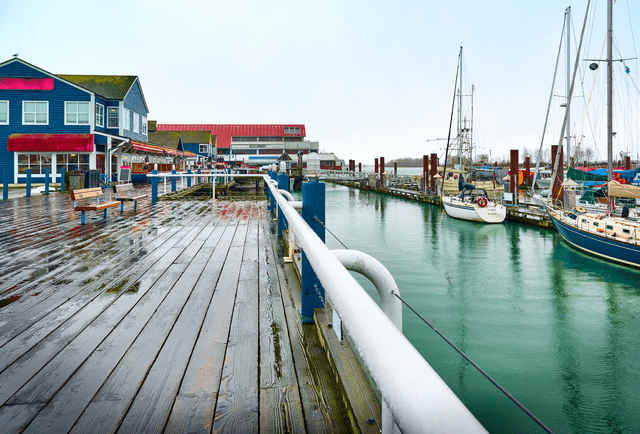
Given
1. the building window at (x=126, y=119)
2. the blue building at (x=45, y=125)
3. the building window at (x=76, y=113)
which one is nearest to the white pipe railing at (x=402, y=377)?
the blue building at (x=45, y=125)

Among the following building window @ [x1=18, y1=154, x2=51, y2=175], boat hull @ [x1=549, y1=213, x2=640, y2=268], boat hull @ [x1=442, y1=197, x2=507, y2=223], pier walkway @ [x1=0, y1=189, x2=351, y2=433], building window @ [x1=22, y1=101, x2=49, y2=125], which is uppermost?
building window @ [x1=22, y1=101, x2=49, y2=125]

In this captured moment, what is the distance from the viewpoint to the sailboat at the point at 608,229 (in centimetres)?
1388

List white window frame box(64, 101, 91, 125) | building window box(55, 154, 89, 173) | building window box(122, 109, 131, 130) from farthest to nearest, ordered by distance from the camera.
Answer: building window box(122, 109, 131, 130)
white window frame box(64, 101, 91, 125)
building window box(55, 154, 89, 173)

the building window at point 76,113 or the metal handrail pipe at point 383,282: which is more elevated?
the building window at point 76,113

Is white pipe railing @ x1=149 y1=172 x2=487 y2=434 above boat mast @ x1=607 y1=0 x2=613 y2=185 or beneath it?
beneath

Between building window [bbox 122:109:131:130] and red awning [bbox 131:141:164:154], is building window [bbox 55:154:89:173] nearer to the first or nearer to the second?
red awning [bbox 131:141:164:154]

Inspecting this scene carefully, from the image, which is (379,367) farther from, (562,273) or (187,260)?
(562,273)

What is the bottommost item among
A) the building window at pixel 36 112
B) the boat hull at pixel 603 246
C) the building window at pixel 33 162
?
the boat hull at pixel 603 246

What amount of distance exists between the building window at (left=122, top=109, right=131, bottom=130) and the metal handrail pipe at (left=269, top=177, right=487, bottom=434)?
110ft

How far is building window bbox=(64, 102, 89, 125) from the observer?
91.8ft

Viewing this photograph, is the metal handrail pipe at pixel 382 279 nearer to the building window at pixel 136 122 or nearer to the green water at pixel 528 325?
the green water at pixel 528 325

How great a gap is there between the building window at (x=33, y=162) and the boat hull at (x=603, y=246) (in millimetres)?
27539

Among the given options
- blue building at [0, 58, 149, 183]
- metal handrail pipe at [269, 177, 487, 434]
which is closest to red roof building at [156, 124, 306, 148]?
blue building at [0, 58, 149, 183]

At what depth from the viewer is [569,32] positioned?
28.9 meters
